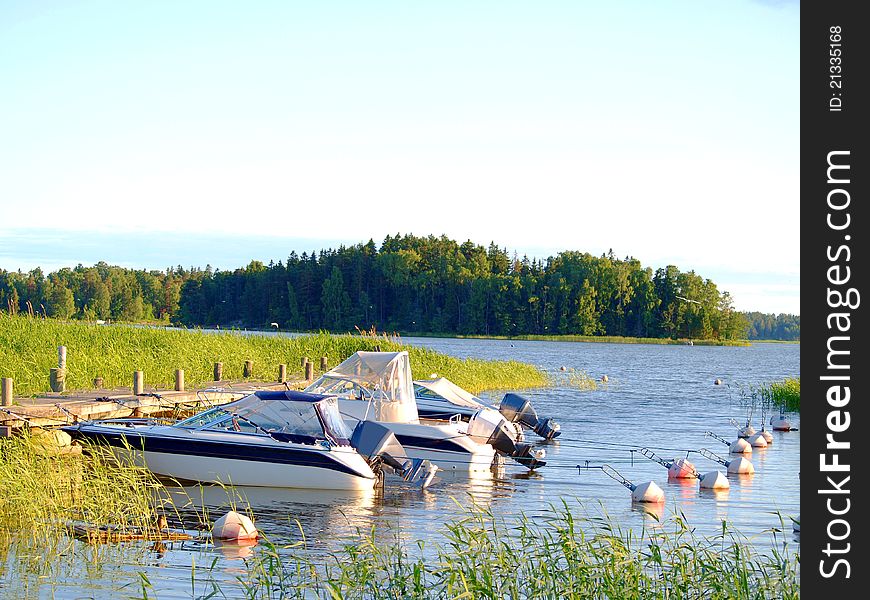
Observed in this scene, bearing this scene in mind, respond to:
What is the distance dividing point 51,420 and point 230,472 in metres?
3.49

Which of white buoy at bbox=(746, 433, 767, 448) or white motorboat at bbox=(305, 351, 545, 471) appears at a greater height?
white motorboat at bbox=(305, 351, 545, 471)

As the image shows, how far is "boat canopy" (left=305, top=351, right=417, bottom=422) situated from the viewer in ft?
68.7

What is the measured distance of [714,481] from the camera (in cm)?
1936

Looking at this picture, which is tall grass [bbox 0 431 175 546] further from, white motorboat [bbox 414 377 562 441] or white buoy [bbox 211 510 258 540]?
white motorboat [bbox 414 377 562 441]

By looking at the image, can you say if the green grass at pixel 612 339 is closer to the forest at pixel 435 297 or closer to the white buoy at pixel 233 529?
the forest at pixel 435 297

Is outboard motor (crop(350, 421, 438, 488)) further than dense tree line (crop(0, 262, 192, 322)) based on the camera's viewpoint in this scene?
No

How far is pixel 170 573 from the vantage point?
425 inches

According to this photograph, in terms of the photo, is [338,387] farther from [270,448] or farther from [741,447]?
[741,447]

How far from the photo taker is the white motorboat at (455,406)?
81.2ft

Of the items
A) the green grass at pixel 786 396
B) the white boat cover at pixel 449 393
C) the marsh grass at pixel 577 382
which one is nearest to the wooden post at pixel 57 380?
the white boat cover at pixel 449 393

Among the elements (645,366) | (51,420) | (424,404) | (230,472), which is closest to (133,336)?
(424,404)

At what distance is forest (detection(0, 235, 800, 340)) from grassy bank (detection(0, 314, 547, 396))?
9566cm

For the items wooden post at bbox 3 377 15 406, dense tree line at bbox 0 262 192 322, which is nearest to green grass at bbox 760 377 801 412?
wooden post at bbox 3 377 15 406
